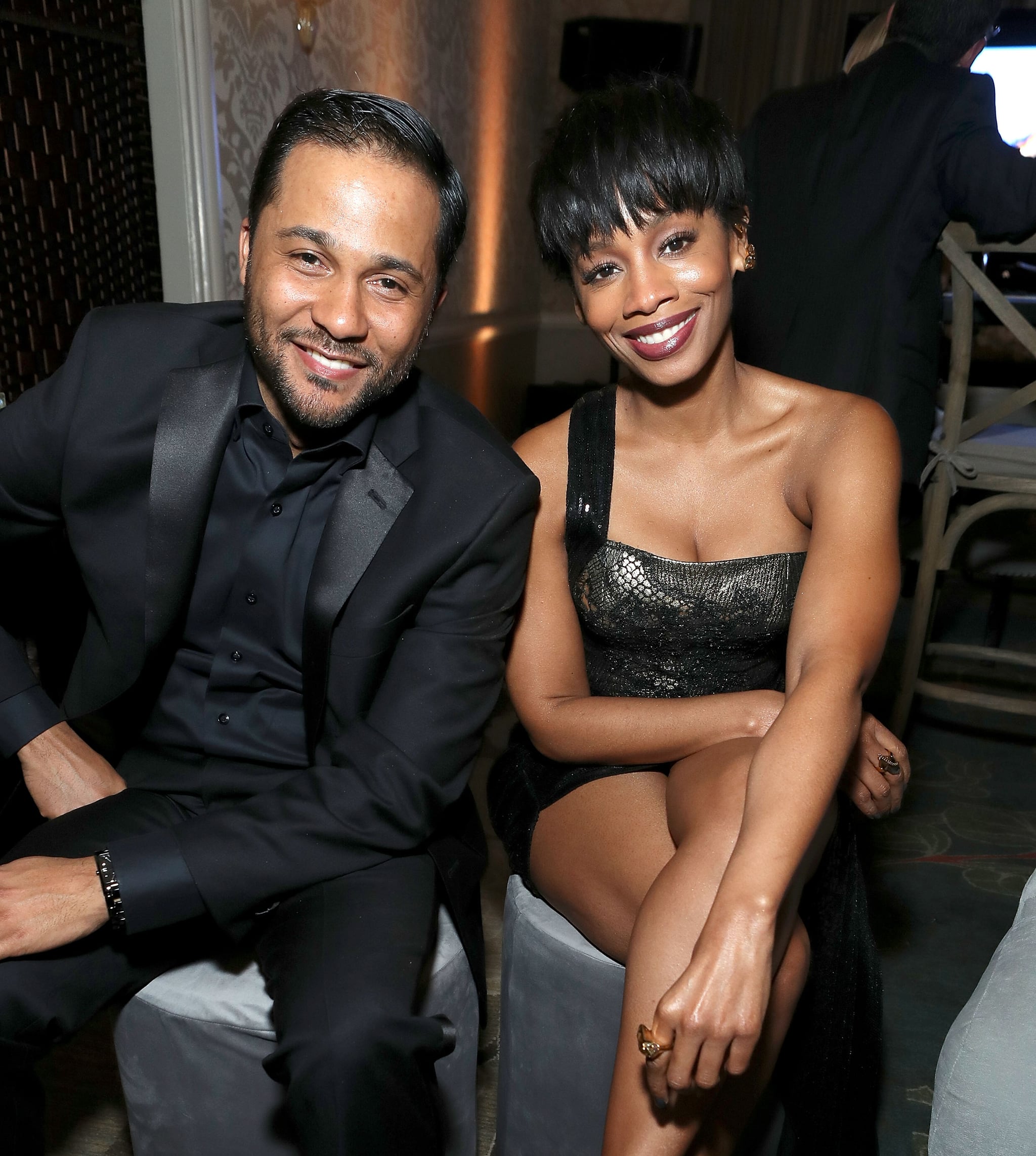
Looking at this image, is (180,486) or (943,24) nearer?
(180,486)

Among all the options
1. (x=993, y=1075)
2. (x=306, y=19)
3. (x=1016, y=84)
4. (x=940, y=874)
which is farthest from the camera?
(x=1016, y=84)

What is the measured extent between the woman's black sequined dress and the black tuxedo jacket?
0.14m

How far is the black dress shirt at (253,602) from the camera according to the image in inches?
56.6

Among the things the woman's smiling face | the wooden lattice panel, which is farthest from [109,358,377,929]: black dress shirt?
the wooden lattice panel

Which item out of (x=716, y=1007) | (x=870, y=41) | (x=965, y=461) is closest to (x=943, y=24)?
(x=870, y=41)

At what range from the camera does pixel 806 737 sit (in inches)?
48.9

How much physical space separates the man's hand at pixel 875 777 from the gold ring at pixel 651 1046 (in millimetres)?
493

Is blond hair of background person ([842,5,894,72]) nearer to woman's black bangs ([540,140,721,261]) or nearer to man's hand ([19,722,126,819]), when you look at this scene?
woman's black bangs ([540,140,721,261])

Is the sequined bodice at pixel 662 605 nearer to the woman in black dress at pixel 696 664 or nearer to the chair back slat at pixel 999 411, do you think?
the woman in black dress at pixel 696 664

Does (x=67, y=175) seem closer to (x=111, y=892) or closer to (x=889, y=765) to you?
(x=111, y=892)

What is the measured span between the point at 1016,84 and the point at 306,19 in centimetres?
354

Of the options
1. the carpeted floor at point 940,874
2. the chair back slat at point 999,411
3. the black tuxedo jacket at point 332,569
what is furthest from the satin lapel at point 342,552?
the chair back slat at point 999,411

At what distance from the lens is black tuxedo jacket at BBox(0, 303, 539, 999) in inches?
52.2

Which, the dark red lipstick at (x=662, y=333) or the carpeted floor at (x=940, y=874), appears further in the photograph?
the carpeted floor at (x=940, y=874)
